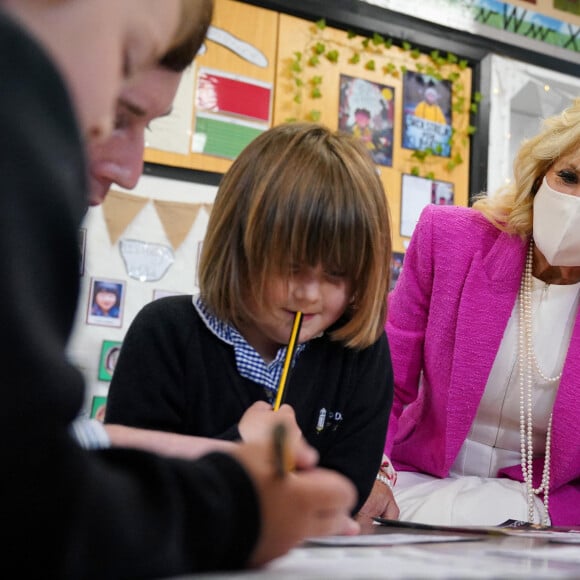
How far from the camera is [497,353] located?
1.24 m

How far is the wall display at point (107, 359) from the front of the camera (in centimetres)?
178

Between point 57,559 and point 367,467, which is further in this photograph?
point 367,467

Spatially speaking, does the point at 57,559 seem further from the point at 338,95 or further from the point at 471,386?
the point at 338,95

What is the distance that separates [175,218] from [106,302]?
0.91ft

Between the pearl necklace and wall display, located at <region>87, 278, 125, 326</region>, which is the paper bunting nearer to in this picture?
wall display, located at <region>87, 278, 125, 326</region>

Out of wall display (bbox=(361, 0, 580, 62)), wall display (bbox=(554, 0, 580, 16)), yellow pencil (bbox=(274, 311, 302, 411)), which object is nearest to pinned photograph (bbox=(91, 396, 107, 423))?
yellow pencil (bbox=(274, 311, 302, 411))

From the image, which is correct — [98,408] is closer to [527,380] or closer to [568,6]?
[527,380]

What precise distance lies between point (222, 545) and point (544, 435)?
3.47 ft

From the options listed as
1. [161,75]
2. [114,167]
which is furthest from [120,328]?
[161,75]

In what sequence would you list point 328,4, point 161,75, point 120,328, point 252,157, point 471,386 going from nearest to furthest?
point 161,75, point 252,157, point 471,386, point 120,328, point 328,4

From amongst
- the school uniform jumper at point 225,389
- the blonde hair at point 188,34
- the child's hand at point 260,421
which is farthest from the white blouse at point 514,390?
the blonde hair at point 188,34

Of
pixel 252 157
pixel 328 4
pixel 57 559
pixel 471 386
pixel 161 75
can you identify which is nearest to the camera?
pixel 57 559

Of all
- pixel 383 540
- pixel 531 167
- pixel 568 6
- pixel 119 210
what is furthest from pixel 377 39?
pixel 383 540

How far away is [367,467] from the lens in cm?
89
